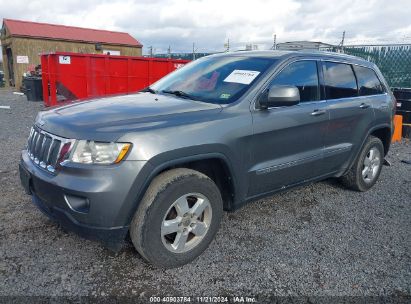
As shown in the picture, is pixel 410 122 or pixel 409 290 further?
pixel 410 122

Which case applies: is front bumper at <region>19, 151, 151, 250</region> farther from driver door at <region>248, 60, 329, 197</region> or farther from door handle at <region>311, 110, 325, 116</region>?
door handle at <region>311, 110, 325, 116</region>

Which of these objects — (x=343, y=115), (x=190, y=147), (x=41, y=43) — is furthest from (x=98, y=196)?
(x=41, y=43)

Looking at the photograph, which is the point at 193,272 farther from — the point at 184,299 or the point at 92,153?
the point at 92,153

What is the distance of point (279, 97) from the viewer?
3012 millimetres

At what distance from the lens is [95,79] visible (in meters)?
11.0

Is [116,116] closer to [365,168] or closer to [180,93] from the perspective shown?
[180,93]

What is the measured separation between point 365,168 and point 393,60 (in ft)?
34.9

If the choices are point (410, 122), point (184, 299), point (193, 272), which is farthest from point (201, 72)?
point (410, 122)

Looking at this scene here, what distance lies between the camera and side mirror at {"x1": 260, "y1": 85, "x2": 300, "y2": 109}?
3012 mm

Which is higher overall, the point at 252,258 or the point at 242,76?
the point at 242,76

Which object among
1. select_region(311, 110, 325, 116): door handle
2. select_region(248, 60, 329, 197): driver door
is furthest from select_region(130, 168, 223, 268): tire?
select_region(311, 110, 325, 116): door handle

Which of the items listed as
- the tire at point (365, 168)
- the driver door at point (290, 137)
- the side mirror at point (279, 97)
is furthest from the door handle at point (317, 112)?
the tire at point (365, 168)

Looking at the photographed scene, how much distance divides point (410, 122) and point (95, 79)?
9120 millimetres

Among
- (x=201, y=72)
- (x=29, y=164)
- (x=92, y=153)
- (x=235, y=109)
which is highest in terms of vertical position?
(x=201, y=72)
